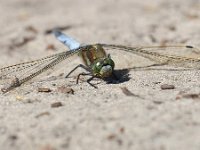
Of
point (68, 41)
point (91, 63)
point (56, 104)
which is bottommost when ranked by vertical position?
point (56, 104)

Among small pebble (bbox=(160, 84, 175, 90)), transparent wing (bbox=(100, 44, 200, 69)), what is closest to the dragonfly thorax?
transparent wing (bbox=(100, 44, 200, 69))

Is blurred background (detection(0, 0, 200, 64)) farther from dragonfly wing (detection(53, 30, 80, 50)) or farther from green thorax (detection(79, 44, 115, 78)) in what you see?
green thorax (detection(79, 44, 115, 78))

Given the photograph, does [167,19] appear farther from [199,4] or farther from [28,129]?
[28,129]

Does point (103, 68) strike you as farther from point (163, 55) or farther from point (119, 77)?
point (163, 55)

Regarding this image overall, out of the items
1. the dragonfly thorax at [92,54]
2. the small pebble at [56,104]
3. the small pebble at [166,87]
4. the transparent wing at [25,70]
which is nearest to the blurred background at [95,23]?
the transparent wing at [25,70]

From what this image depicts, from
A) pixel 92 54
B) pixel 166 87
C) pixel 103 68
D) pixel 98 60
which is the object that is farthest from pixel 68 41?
pixel 166 87

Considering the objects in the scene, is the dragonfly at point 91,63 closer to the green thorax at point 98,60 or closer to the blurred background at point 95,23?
the green thorax at point 98,60

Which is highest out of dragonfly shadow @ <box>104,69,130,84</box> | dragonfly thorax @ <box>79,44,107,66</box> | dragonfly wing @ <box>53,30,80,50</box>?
dragonfly wing @ <box>53,30,80,50</box>

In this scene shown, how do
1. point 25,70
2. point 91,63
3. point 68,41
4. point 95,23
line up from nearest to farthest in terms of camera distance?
1. point 91,63
2. point 25,70
3. point 68,41
4. point 95,23

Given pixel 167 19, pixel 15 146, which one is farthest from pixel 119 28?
pixel 15 146
